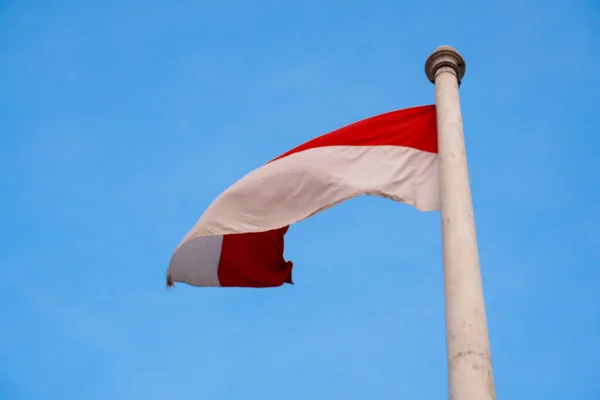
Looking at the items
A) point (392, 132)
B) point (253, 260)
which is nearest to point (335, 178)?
point (392, 132)

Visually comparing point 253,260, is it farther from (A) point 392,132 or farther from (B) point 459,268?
(B) point 459,268

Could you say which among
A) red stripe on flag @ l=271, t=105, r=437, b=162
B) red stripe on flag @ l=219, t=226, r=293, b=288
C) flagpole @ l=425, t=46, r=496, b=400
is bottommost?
flagpole @ l=425, t=46, r=496, b=400

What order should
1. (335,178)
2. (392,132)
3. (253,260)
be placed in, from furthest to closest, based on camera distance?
(253,260) → (392,132) → (335,178)

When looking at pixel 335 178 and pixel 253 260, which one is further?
pixel 253 260

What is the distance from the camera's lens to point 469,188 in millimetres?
11562

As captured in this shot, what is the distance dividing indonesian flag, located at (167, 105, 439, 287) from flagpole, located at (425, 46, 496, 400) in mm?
702

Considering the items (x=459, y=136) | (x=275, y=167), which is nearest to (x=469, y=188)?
(x=459, y=136)

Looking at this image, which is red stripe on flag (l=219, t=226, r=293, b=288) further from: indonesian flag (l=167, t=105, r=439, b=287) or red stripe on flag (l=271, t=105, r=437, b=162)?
red stripe on flag (l=271, t=105, r=437, b=162)

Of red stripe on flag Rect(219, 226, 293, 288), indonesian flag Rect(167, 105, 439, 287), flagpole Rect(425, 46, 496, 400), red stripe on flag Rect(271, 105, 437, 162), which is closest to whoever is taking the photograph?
flagpole Rect(425, 46, 496, 400)

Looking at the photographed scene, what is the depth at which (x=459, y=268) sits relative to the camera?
1045cm

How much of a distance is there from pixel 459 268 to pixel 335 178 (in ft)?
10.5

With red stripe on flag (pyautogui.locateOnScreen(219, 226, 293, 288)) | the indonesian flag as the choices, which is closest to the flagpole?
the indonesian flag

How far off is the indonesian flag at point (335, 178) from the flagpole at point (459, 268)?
0.70 meters

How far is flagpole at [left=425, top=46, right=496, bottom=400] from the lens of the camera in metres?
9.34
